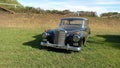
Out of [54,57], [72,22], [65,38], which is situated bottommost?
[54,57]

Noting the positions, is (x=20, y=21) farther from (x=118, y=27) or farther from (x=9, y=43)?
(x=9, y=43)

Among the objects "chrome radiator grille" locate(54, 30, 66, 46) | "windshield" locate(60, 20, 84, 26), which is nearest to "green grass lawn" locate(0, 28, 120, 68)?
"chrome radiator grille" locate(54, 30, 66, 46)

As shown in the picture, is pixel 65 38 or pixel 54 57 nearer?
pixel 54 57

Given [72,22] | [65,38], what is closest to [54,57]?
[65,38]

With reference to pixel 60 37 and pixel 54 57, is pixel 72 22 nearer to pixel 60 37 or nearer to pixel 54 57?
pixel 60 37

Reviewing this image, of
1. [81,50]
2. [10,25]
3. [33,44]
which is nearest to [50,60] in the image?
[81,50]

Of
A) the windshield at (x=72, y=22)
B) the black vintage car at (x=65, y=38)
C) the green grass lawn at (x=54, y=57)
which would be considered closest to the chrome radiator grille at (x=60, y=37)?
the black vintage car at (x=65, y=38)

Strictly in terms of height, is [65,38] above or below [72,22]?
below

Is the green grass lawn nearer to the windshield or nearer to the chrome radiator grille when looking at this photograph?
the chrome radiator grille

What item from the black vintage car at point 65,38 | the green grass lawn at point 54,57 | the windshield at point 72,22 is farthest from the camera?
the windshield at point 72,22

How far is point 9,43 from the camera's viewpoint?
1234cm

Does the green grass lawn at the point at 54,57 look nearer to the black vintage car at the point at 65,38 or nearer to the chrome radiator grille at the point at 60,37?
the black vintage car at the point at 65,38

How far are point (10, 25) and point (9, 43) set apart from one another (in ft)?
42.2

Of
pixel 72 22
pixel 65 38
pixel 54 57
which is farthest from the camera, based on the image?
pixel 72 22
